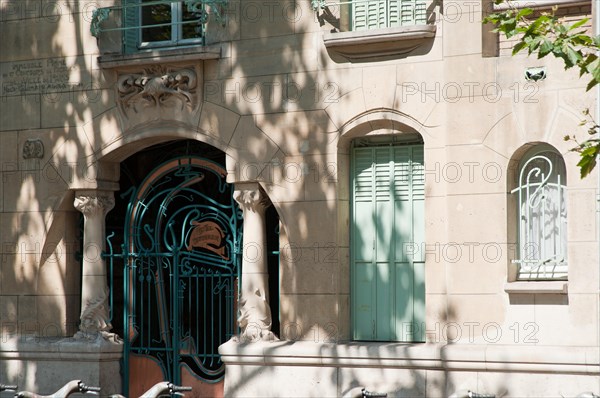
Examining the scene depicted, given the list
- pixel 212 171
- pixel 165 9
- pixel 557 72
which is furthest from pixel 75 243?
pixel 557 72

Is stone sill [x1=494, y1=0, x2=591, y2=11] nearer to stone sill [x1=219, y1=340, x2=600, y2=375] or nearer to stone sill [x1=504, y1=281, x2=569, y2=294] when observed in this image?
stone sill [x1=504, y1=281, x2=569, y2=294]

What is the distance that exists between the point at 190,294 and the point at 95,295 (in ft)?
4.16

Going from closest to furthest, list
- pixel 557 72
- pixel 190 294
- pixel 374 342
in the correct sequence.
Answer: pixel 557 72 → pixel 374 342 → pixel 190 294

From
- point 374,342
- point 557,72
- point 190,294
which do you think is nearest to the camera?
point 557,72

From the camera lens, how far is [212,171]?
55.4 feet

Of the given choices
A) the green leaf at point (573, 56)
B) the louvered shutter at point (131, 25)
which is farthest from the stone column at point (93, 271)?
the green leaf at point (573, 56)

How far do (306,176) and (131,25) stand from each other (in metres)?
3.31

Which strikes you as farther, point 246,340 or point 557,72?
point 246,340

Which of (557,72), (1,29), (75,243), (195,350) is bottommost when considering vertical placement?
(195,350)

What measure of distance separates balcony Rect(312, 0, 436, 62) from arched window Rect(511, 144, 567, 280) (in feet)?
6.22

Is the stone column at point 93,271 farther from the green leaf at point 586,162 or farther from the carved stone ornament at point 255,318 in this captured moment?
the green leaf at point 586,162

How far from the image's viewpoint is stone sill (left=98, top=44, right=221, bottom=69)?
16078 millimetres

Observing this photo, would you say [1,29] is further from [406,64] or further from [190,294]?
[406,64]

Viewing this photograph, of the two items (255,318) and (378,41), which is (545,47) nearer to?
(378,41)
